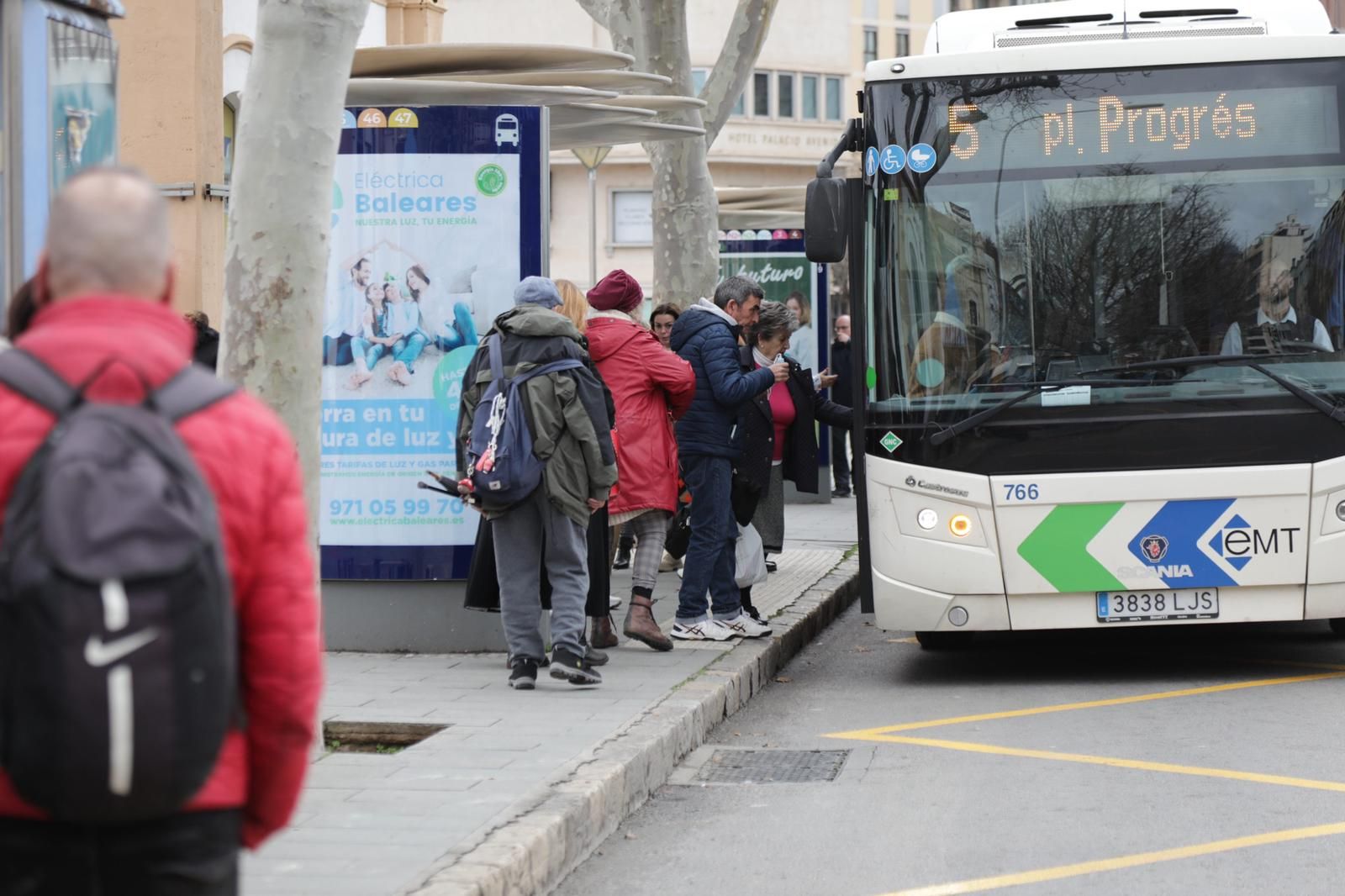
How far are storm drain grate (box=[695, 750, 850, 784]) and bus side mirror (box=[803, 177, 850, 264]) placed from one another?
8.19ft

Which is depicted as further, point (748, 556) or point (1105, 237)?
point (748, 556)

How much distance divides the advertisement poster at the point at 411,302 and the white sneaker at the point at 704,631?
133 cm

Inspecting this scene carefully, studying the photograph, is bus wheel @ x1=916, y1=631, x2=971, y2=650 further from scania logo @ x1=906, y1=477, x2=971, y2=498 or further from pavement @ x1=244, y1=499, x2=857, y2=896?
scania logo @ x1=906, y1=477, x2=971, y2=498

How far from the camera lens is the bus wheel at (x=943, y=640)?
11125mm

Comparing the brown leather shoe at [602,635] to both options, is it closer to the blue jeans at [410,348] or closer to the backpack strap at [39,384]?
the blue jeans at [410,348]

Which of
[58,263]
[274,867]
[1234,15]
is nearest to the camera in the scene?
[58,263]

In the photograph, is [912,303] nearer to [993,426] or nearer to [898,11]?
[993,426]

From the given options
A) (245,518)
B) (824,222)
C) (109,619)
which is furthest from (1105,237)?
(109,619)

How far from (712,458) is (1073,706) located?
7.36 feet

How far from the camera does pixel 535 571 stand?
336 inches

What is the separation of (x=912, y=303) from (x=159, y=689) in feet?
23.4

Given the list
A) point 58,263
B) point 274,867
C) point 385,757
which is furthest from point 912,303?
point 58,263

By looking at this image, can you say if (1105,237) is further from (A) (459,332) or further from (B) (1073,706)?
(A) (459,332)

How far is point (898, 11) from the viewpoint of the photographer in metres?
67.1
